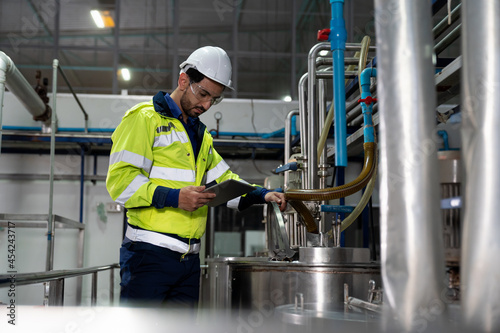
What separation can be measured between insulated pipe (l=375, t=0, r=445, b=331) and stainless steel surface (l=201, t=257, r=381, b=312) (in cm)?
121

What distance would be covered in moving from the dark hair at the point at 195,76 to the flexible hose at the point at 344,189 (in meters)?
0.58

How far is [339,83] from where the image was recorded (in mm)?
1531

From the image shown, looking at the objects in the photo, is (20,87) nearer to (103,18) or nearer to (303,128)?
(303,128)

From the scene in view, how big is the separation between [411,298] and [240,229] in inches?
220

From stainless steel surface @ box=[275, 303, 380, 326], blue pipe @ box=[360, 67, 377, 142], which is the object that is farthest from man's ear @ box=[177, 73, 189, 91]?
stainless steel surface @ box=[275, 303, 380, 326]

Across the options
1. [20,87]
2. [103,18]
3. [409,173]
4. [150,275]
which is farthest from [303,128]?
[103,18]

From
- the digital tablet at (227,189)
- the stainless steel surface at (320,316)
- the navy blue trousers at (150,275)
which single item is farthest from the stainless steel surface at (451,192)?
the navy blue trousers at (150,275)

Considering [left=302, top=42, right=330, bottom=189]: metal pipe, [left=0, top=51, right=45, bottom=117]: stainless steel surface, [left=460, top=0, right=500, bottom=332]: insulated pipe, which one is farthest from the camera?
[left=0, top=51, right=45, bottom=117]: stainless steel surface

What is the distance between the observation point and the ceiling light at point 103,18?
785cm

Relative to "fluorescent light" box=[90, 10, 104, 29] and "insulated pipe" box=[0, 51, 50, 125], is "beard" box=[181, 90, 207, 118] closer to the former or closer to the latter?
"insulated pipe" box=[0, 51, 50, 125]

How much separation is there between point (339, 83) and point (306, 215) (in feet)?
2.58

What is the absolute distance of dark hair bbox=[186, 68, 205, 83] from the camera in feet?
6.48

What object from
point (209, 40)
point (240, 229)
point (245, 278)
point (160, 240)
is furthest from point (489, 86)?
point (209, 40)

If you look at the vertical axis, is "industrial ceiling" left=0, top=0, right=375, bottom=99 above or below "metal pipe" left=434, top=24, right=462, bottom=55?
above
